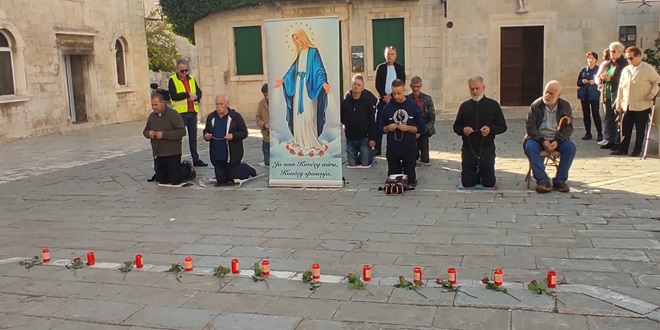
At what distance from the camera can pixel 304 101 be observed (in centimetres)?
877

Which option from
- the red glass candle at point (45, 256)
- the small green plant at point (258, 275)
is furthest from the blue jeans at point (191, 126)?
the small green plant at point (258, 275)

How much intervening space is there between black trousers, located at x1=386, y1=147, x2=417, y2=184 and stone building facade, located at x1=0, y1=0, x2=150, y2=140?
12.4 m

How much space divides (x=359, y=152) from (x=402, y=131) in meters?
2.11

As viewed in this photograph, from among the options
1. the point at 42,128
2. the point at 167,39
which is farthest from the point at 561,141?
the point at 167,39

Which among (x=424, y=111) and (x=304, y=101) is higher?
(x=304, y=101)

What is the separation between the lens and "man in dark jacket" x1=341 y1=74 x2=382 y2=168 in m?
10.1

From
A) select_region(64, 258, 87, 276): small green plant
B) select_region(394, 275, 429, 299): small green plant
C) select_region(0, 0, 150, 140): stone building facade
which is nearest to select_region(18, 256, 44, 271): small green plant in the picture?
select_region(64, 258, 87, 276): small green plant

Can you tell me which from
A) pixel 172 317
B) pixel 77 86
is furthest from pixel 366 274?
pixel 77 86

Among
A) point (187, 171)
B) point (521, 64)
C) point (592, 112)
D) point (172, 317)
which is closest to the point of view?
point (172, 317)

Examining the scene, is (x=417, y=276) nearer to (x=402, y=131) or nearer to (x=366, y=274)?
(x=366, y=274)

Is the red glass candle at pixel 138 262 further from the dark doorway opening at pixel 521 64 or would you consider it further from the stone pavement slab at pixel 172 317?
the dark doorway opening at pixel 521 64

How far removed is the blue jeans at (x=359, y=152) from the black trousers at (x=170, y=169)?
109 inches

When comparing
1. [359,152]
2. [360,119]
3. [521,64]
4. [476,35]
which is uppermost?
[476,35]

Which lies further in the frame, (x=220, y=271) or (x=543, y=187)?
(x=543, y=187)
